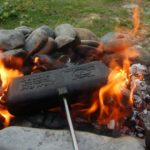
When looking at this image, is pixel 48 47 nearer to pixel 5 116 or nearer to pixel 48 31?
pixel 48 31

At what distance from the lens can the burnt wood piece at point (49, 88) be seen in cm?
440

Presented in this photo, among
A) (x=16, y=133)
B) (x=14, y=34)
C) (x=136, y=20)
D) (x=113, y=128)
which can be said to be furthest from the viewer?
(x=136, y=20)

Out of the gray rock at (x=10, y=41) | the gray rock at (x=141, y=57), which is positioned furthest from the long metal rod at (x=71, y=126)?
the gray rock at (x=141, y=57)

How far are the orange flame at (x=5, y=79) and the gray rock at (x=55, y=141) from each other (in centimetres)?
48

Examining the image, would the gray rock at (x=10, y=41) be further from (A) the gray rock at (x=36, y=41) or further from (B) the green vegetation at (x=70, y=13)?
(B) the green vegetation at (x=70, y=13)

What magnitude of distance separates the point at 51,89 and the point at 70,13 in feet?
13.2

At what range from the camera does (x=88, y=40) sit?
5.57m

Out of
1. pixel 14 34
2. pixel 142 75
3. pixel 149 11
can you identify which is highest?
pixel 14 34

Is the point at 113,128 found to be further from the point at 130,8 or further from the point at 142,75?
the point at 130,8

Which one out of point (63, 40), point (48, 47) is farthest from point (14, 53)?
point (63, 40)

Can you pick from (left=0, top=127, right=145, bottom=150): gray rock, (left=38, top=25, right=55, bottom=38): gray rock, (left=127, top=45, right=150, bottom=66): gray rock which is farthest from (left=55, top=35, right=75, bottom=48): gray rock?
(left=0, top=127, right=145, bottom=150): gray rock

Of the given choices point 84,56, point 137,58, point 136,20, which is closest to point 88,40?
point 84,56

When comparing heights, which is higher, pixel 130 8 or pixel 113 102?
pixel 113 102

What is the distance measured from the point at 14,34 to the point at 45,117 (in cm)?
130
